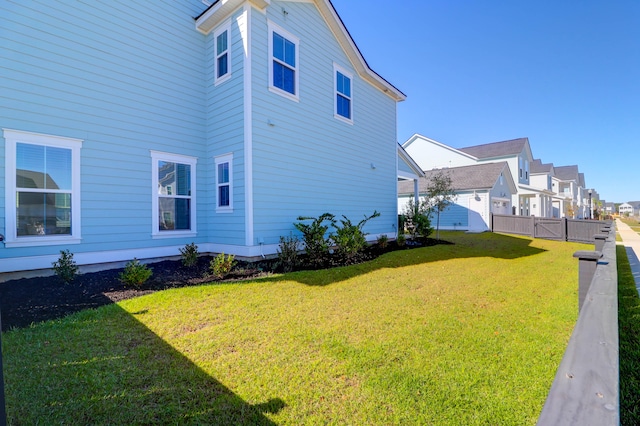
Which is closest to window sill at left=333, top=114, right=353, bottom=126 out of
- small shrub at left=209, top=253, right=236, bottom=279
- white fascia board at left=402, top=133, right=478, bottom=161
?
small shrub at left=209, top=253, right=236, bottom=279

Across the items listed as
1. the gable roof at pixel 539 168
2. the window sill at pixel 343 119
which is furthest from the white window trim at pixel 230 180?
the gable roof at pixel 539 168

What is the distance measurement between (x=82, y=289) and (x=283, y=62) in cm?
700

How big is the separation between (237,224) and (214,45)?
5.07m

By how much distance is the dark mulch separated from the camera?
13.5 ft

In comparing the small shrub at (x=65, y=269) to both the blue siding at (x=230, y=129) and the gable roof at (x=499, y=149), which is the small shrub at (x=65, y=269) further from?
the gable roof at (x=499, y=149)

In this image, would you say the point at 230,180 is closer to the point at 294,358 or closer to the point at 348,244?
the point at 348,244

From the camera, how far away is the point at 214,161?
8062 mm

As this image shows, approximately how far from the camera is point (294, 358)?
9.65 feet

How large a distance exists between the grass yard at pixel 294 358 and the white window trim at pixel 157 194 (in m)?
2.94

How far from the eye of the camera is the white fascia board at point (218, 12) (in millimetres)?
7207

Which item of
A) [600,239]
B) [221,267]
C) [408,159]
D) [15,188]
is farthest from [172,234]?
[408,159]

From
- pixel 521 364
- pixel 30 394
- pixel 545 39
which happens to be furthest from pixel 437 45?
pixel 30 394

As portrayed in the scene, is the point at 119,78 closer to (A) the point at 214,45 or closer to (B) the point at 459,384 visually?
(A) the point at 214,45

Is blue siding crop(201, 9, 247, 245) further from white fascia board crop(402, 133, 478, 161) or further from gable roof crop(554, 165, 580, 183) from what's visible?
gable roof crop(554, 165, 580, 183)
